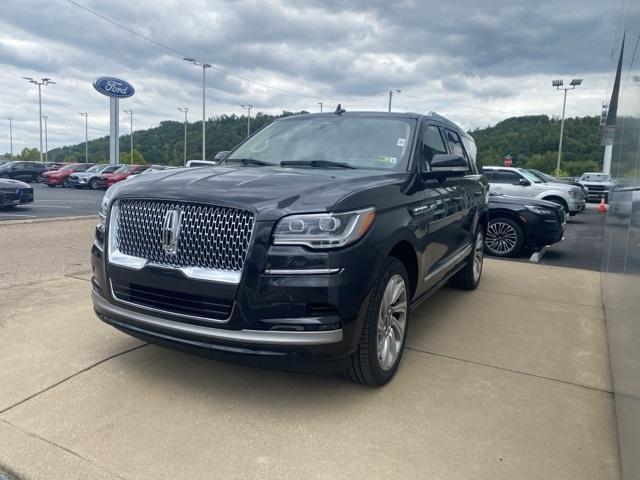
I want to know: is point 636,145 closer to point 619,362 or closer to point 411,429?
point 619,362

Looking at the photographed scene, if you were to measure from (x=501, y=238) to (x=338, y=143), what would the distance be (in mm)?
5918

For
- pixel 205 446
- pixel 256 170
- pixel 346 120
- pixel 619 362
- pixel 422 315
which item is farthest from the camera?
pixel 422 315

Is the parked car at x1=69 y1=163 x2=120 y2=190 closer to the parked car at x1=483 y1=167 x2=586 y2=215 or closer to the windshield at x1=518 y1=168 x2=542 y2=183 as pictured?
the parked car at x1=483 y1=167 x2=586 y2=215

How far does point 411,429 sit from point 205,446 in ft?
3.79

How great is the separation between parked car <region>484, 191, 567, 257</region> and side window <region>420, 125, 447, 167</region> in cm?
469

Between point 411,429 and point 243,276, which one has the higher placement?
point 243,276

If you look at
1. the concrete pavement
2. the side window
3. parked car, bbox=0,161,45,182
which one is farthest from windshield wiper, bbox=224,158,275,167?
parked car, bbox=0,161,45,182

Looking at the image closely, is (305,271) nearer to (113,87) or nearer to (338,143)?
(338,143)

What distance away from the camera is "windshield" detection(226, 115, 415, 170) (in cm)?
403

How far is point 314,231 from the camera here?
284 cm

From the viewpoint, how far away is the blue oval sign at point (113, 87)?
3300cm

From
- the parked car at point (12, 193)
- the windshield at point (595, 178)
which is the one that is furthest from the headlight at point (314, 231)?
the windshield at point (595, 178)

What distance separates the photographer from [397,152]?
4.02 metres

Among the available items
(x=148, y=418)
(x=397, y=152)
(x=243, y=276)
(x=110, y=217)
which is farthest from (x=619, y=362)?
(x=110, y=217)
